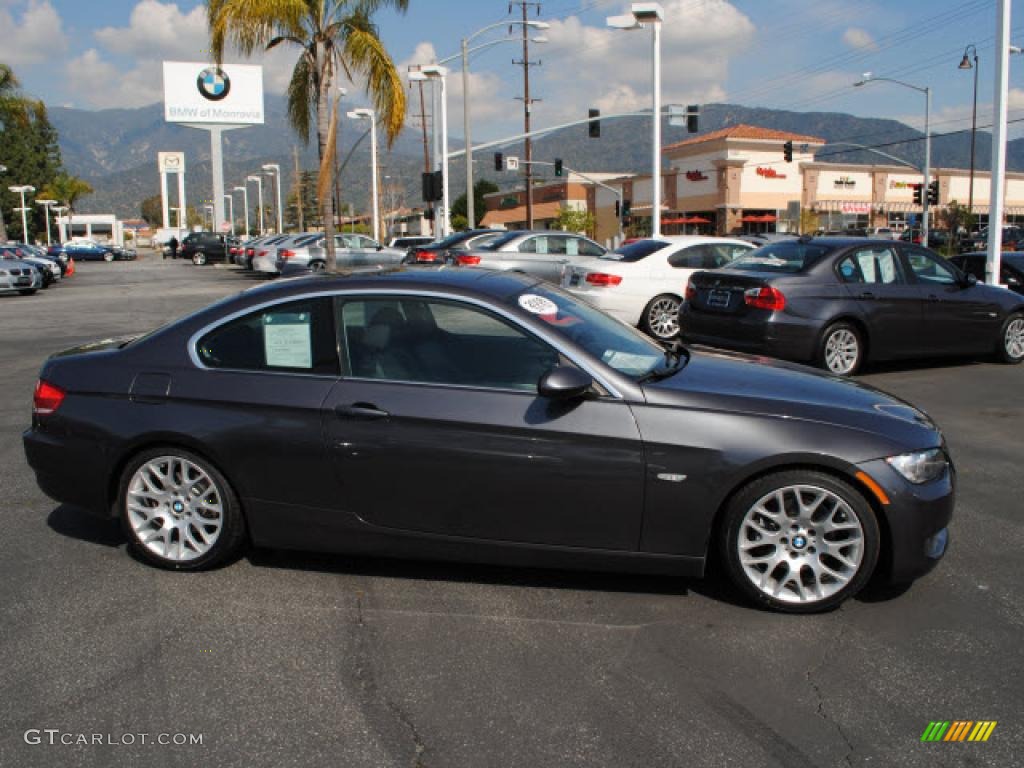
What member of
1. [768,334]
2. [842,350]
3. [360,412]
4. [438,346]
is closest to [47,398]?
[360,412]

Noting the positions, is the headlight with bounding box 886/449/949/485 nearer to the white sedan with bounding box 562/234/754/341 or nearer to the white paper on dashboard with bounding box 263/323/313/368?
the white paper on dashboard with bounding box 263/323/313/368

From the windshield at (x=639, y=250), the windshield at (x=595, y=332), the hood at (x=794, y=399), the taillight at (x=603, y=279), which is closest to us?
the hood at (x=794, y=399)

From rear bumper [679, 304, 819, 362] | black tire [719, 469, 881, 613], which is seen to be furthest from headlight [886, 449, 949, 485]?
rear bumper [679, 304, 819, 362]

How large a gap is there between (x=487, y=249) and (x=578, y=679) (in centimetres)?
1426

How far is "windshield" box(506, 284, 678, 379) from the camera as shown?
436 cm

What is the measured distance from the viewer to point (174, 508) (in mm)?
4566

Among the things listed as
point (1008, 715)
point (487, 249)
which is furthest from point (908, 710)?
point (487, 249)

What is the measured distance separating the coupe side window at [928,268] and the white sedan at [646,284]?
2947 mm

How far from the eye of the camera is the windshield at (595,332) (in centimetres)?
436

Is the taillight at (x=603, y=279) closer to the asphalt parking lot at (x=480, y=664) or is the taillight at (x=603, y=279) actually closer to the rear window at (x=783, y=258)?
the rear window at (x=783, y=258)

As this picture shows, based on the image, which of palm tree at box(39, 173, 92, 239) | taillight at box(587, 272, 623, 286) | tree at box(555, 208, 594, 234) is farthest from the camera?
palm tree at box(39, 173, 92, 239)

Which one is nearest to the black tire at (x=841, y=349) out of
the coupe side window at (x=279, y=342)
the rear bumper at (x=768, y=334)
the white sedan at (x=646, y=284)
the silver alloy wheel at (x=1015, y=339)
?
the rear bumper at (x=768, y=334)

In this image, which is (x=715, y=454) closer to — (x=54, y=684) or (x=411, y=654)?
(x=411, y=654)

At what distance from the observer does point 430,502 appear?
4.18 metres
